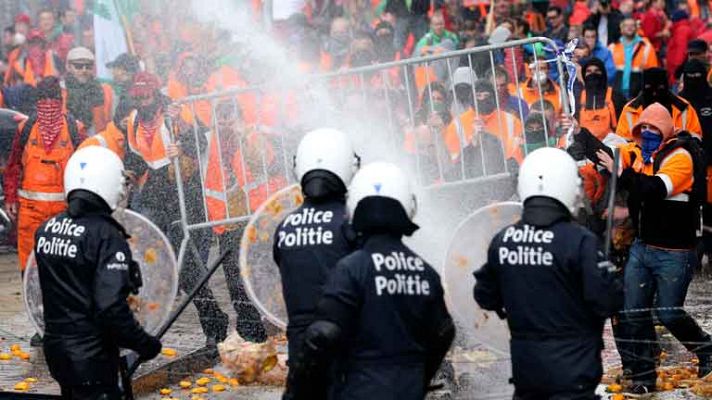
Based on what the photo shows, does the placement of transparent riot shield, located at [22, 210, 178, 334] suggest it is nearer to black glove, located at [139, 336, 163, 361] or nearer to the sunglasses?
black glove, located at [139, 336, 163, 361]

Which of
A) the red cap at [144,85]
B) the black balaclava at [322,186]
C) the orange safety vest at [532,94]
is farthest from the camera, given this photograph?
the red cap at [144,85]

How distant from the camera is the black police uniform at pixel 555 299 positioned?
6430 millimetres

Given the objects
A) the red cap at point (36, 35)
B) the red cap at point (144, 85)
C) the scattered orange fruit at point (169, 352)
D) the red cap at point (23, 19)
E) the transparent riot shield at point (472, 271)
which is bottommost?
the scattered orange fruit at point (169, 352)

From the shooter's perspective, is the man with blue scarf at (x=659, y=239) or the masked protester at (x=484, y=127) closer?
the man with blue scarf at (x=659, y=239)

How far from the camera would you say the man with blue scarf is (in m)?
8.69

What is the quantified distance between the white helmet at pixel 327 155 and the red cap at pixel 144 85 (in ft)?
13.5

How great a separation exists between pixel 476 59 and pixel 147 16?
16.1 ft

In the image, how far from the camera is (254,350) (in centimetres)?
943

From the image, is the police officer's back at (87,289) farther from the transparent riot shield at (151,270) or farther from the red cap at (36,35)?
the red cap at (36,35)

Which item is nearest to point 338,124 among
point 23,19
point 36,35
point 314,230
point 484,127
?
point 484,127

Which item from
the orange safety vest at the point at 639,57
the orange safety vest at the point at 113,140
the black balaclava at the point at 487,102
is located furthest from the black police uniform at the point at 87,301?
the orange safety vest at the point at 639,57

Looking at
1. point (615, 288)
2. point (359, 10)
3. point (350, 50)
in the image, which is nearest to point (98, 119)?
point (350, 50)

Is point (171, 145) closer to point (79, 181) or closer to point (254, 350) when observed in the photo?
point (254, 350)

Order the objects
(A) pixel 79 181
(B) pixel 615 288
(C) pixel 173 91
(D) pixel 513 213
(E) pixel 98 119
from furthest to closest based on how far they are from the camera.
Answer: (E) pixel 98 119, (C) pixel 173 91, (D) pixel 513 213, (A) pixel 79 181, (B) pixel 615 288
